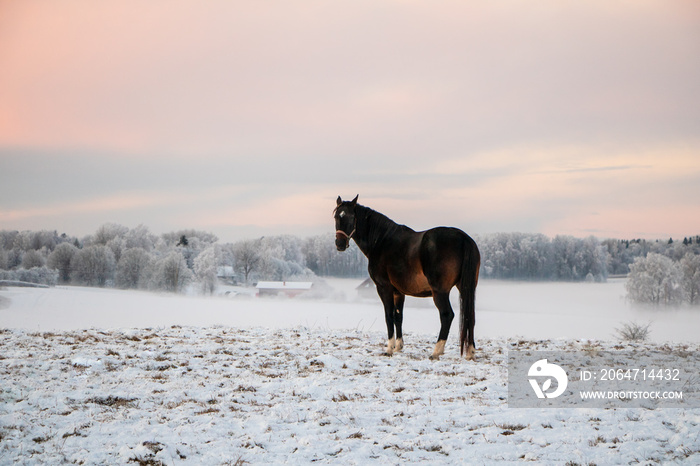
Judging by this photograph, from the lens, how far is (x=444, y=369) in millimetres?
7750

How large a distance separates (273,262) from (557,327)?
34.6 metres

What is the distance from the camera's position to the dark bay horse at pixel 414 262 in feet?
28.5

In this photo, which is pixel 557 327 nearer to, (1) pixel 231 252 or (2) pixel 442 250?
(2) pixel 442 250

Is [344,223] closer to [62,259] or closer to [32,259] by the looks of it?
[62,259]

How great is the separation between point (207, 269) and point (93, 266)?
1172 centimetres

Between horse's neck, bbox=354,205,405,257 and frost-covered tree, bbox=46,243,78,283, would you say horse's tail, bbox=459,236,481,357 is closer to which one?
horse's neck, bbox=354,205,405,257

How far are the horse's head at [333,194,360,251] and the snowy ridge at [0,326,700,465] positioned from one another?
81.0 inches

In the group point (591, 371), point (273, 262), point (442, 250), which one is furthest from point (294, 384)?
point (273, 262)

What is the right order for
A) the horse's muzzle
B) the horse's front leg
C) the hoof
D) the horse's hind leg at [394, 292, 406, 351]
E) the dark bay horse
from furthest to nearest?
1. the horse's hind leg at [394, 292, 406, 351]
2. the horse's muzzle
3. the horse's front leg
4. the dark bay horse
5. the hoof

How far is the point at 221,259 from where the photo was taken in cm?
6075

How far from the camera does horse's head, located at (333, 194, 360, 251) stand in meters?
9.55

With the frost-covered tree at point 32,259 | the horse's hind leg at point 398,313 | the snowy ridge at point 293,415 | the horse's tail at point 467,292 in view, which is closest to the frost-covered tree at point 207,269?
the frost-covered tree at point 32,259

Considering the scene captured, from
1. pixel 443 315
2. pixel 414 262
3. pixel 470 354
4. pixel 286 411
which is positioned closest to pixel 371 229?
pixel 414 262

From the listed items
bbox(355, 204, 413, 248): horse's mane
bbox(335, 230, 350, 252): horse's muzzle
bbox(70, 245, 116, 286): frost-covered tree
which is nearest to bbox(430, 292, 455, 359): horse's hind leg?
bbox(355, 204, 413, 248): horse's mane
